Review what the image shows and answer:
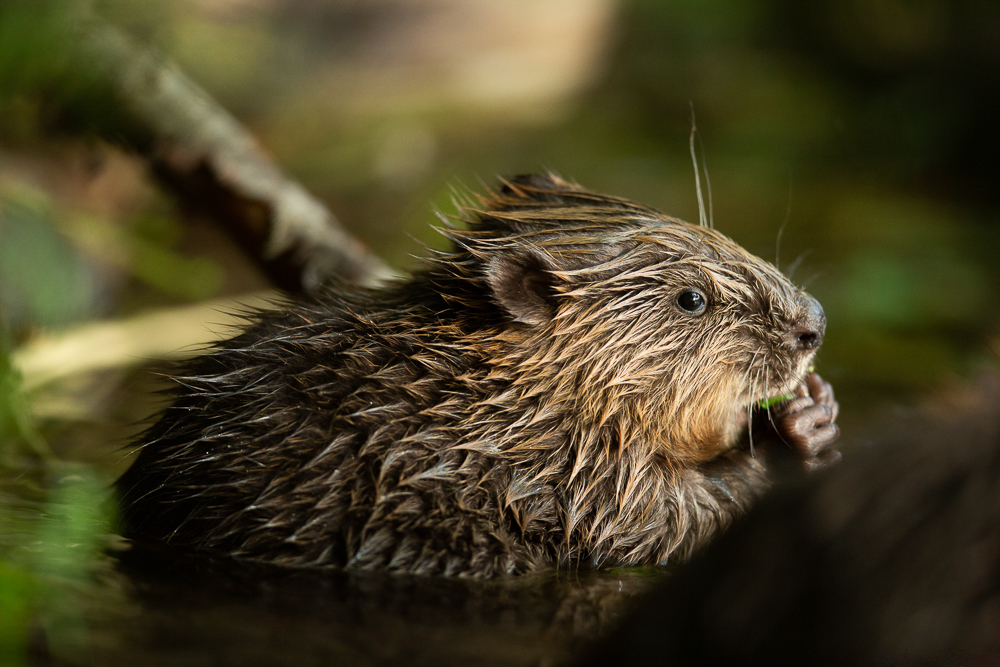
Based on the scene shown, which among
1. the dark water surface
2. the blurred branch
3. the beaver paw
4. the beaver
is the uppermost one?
the blurred branch

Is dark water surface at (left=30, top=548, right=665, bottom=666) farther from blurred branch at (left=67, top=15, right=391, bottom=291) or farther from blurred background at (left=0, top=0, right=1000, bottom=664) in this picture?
blurred branch at (left=67, top=15, right=391, bottom=291)

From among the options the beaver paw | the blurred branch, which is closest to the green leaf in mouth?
the beaver paw

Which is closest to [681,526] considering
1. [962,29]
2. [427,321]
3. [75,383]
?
[427,321]

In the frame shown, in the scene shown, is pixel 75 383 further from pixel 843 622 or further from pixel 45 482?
pixel 843 622

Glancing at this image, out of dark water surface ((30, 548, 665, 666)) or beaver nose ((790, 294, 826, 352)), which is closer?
dark water surface ((30, 548, 665, 666))

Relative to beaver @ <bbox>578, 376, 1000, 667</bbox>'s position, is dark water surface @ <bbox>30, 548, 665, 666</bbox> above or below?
below

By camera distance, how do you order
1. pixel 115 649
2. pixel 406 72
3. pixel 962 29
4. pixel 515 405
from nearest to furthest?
pixel 115 649, pixel 515 405, pixel 962 29, pixel 406 72

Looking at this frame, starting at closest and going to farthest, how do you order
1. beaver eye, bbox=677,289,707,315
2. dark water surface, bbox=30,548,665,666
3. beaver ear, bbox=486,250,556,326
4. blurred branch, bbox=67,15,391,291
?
dark water surface, bbox=30,548,665,666
beaver ear, bbox=486,250,556,326
beaver eye, bbox=677,289,707,315
blurred branch, bbox=67,15,391,291

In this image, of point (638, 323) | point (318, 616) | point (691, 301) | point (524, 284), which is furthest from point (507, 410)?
point (318, 616)
